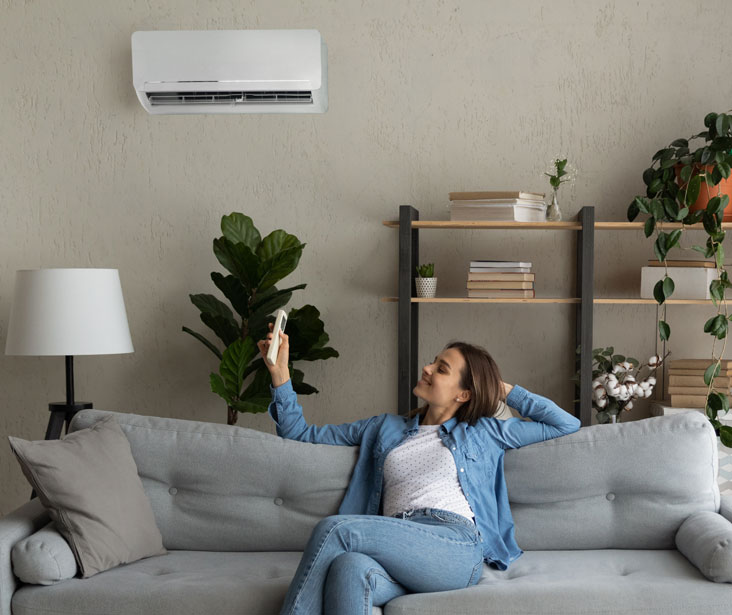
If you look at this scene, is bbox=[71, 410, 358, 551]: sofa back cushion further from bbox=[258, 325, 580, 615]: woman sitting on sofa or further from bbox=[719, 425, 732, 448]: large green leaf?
bbox=[719, 425, 732, 448]: large green leaf

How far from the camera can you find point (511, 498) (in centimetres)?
247

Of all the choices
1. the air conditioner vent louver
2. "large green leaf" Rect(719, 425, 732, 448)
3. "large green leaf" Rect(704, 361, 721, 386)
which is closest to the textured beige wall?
the air conditioner vent louver

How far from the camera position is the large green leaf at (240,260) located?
3.12 m

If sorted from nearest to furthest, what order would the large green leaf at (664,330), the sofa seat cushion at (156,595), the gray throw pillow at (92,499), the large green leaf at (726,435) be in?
the sofa seat cushion at (156,595) → the gray throw pillow at (92,499) → the large green leaf at (726,435) → the large green leaf at (664,330)

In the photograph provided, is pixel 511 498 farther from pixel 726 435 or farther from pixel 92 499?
pixel 92 499

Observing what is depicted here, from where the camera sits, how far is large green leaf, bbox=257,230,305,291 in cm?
313

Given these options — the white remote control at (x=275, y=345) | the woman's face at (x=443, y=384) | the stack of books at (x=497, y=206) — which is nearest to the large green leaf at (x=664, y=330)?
the stack of books at (x=497, y=206)

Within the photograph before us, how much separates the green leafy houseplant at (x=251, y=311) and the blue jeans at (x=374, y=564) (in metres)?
1.14

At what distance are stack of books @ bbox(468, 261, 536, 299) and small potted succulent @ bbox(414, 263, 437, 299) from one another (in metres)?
0.15

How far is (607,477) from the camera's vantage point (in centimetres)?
243

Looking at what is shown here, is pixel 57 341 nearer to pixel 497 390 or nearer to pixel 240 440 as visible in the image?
pixel 240 440

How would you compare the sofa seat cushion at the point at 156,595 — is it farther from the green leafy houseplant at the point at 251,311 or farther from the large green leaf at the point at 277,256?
the large green leaf at the point at 277,256

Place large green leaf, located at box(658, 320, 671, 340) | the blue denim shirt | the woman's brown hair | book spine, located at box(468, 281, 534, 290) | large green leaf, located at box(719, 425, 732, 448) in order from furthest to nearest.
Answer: book spine, located at box(468, 281, 534, 290), large green leaf, located at box(658, 320, 671, 340), large green leaf, located at box(719, 425, 732, 448), the woman's brown hair, the blue denim shirt

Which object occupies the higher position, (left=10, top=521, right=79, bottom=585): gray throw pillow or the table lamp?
the table lamp
